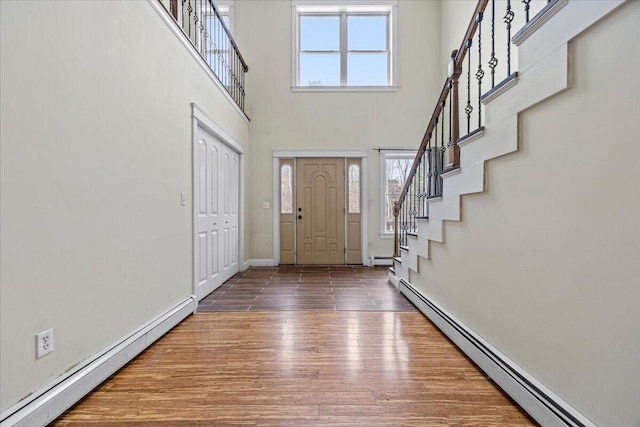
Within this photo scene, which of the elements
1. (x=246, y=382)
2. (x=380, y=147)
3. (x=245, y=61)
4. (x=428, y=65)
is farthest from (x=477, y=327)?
(x=245, y=61)

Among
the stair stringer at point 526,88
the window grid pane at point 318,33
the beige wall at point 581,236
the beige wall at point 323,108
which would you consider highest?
the window grid pane at point 318,33

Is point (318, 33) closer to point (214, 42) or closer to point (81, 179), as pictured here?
point (214, 42)

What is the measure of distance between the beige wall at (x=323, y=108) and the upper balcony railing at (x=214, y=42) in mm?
478

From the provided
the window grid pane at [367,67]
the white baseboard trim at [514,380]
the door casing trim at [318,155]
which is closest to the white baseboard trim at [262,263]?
the door casing trim at [318,155]

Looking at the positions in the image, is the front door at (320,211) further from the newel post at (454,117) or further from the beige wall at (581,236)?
the beige wall at (581,236)

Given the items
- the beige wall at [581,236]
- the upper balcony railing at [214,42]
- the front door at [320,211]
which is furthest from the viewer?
the front door at [320,211]

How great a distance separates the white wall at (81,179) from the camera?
4.70ft

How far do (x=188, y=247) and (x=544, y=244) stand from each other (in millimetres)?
2909

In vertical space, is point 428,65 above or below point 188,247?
above

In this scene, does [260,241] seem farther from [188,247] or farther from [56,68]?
[56,68]

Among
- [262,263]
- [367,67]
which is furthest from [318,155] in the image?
[262,263]

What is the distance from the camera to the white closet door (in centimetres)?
371

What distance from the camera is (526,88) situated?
1.71 m

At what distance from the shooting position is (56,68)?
5.42 ft
